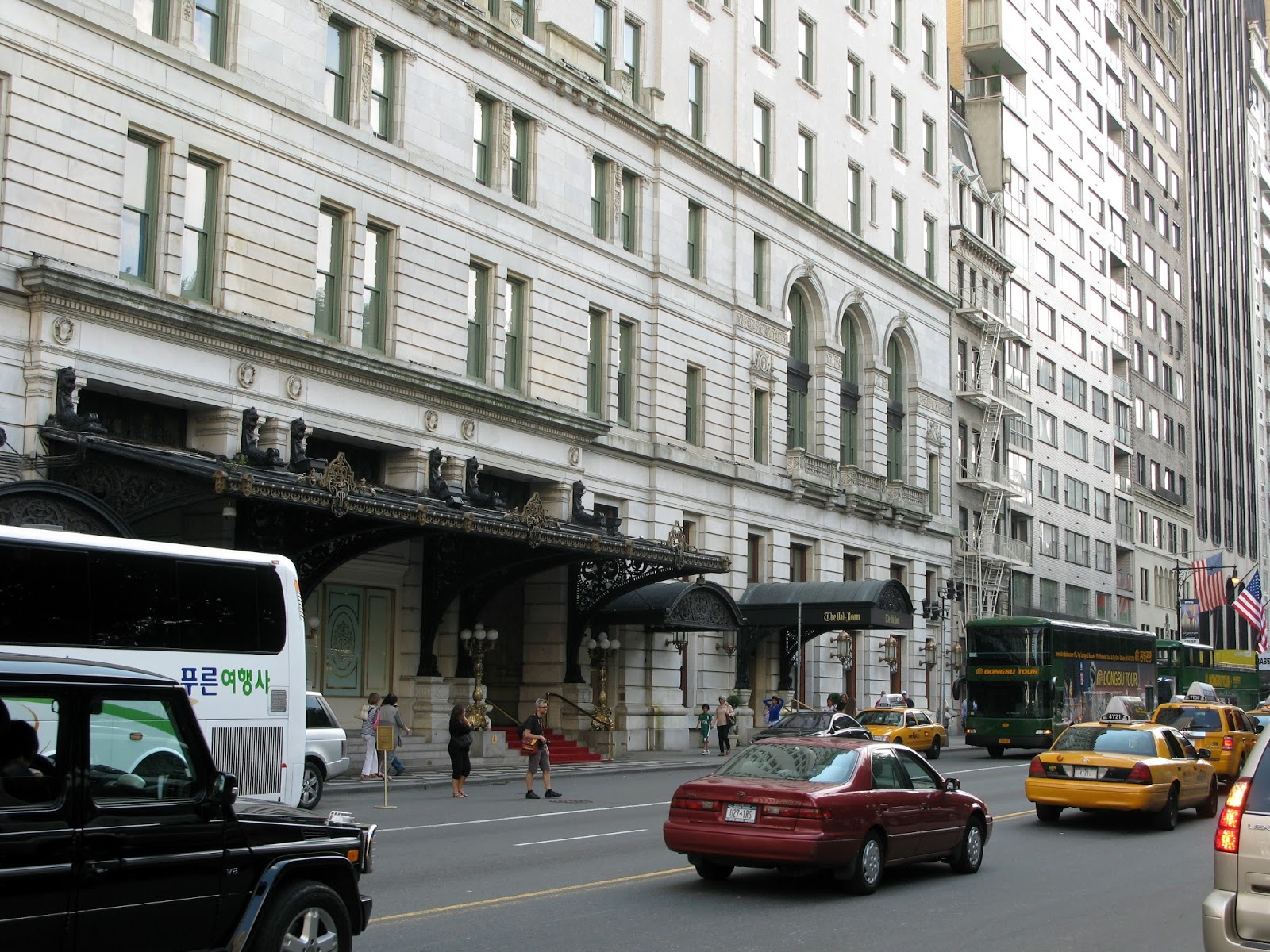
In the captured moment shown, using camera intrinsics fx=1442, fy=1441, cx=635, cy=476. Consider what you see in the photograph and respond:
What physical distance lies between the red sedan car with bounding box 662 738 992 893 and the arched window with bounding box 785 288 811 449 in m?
34.7

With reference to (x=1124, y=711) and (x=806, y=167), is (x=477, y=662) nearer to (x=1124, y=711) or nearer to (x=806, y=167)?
(x=1124, y=711)

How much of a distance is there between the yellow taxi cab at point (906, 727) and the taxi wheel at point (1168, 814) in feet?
56.4

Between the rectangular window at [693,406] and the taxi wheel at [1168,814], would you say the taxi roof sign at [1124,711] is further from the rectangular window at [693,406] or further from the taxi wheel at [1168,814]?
the taxi wheel at [1168,814]

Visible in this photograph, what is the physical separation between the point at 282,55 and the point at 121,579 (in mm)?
18471

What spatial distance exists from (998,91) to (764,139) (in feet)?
97.0

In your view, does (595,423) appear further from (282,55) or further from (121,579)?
(121,579)

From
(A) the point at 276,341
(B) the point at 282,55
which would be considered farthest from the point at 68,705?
(B) the point at 282,55

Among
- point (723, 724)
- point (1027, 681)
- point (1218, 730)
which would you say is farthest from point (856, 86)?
point (1218, 730)

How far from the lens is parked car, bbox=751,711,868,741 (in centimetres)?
3167

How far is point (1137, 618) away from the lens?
295ft

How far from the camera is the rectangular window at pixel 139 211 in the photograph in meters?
26.7

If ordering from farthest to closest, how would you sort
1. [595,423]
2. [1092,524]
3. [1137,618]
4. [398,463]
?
[1137,618], [1092,524], [595,423], [398,463]

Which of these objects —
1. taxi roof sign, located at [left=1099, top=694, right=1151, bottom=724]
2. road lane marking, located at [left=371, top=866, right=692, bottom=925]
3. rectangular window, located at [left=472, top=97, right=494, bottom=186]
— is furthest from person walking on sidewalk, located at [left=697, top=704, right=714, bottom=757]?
road lane marking, located at [left=371, top=866, right=692, bottom=925]

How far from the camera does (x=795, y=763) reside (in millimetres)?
14336
